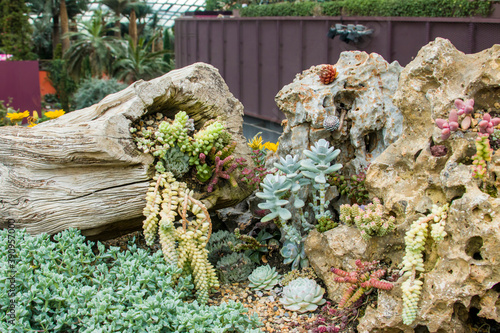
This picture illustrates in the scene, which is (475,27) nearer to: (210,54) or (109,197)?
(109,197)

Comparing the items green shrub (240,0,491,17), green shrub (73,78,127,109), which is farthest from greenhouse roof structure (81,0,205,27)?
green shrub (240,0,491,17)

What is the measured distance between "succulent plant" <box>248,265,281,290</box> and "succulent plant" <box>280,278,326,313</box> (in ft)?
0.73

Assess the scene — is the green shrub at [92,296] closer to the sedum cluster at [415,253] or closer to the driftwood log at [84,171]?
the driftwood log at [84,171]

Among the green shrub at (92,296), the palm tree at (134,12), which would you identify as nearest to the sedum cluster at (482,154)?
the green shrub at (92,296)

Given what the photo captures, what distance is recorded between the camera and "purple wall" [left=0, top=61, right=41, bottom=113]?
43.7 feet

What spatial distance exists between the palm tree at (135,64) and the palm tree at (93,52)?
0.58 metres

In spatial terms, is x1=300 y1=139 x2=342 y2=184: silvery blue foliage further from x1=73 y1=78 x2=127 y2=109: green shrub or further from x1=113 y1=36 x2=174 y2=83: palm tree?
x1=113 y1=36 x2=174 y2=83: palm tree

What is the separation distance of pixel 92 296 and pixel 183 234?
733 mm

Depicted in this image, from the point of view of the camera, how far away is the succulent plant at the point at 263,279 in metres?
3.69

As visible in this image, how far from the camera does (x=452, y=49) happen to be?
10.9ft

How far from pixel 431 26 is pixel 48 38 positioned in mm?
33815

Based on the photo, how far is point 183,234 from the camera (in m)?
3.39

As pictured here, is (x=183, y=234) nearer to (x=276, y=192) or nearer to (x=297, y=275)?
(x=276, y=192)

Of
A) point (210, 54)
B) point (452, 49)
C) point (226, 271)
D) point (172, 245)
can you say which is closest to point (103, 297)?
point (172, 245)
